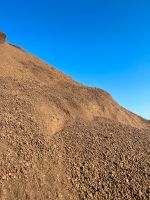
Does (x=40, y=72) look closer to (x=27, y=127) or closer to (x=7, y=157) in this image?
(x=27, y=127)

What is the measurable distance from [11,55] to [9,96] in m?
12.7

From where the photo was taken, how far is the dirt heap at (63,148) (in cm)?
1124

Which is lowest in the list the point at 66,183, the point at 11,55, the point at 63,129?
the point at 66,183

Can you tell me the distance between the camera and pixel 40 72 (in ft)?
87.5

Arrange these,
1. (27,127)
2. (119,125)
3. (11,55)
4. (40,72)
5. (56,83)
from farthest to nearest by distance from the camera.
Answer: (11,55)
(40,72)
(56,83)
(119,125)
(27,127)

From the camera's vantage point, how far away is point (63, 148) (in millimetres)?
13945

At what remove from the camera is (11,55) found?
94.8ft

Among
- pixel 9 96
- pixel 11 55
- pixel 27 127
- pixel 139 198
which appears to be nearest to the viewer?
pixel 139 198

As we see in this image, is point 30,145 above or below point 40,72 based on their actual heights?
below

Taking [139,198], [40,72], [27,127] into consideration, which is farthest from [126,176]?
[40,72]

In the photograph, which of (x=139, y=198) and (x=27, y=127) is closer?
(x=139, y=198)

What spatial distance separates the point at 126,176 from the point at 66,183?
9.91 feet

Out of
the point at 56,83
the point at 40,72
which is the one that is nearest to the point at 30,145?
the point at 56,83

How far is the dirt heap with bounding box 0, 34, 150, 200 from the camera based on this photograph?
11.2m
